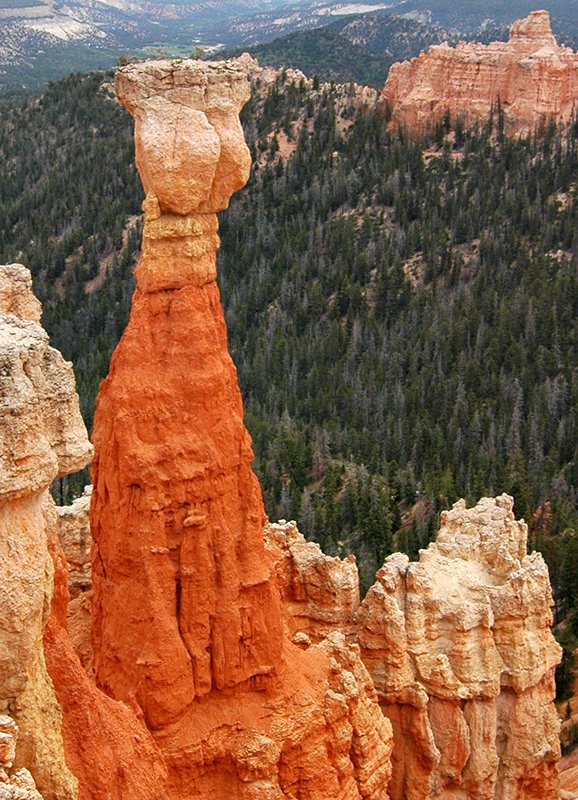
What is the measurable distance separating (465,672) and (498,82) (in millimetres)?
81299

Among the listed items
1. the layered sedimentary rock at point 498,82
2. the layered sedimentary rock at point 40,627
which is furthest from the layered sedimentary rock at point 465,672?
the layered sedimentary rock at point 498,82

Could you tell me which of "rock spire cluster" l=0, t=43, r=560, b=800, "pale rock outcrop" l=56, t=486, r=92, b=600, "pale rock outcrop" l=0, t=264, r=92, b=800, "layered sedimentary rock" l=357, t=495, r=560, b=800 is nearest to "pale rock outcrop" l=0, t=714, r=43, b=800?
"pale rock outcrop" l=0, t=264, r=92, b=800

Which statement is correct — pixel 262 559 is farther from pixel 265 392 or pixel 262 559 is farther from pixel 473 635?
pixel 265 392

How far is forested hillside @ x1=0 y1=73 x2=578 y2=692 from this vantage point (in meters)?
52.4

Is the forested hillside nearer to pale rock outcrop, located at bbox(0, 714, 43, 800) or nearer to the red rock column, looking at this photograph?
the red rock column

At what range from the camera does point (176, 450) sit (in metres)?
18.0

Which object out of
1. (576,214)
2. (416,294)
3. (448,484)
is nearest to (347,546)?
(448,484)

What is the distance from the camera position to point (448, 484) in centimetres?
4919

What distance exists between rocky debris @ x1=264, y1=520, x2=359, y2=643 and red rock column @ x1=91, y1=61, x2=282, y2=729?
14.3 feet

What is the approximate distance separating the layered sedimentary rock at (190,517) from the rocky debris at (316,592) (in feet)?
13.5

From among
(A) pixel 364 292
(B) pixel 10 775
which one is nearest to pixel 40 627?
(B) pixel 10 775

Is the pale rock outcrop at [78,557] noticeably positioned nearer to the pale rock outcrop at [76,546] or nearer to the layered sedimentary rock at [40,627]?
the pale rock outcrop at [76,546]

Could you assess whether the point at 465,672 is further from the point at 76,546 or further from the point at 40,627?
the point at 40,627

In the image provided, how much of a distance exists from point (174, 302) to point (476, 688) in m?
9.24
